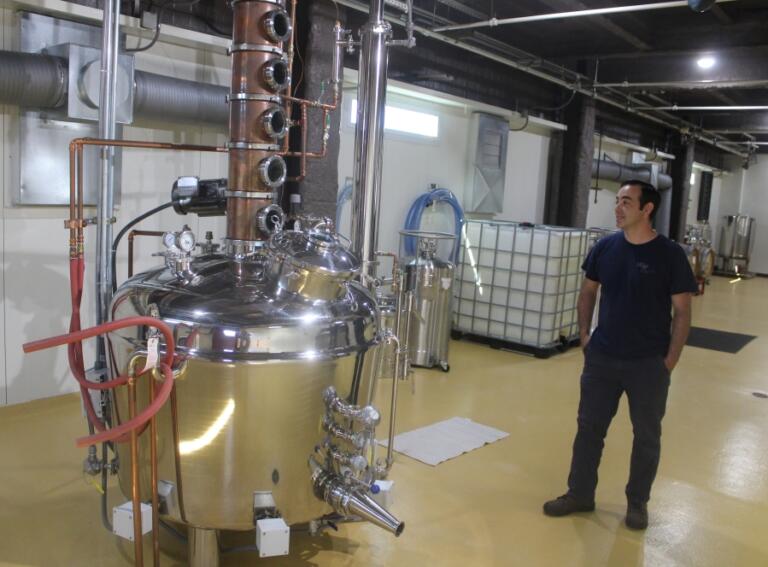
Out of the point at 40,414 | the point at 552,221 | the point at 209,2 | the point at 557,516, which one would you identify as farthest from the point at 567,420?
the point at 552,221

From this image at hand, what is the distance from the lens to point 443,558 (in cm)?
252

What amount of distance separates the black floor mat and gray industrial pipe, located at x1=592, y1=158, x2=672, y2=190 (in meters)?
2.08

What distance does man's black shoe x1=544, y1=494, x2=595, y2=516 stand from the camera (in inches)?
115

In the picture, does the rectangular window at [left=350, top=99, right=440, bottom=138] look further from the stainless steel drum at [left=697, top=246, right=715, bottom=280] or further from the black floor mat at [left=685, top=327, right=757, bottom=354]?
the stainless steel drum at [left=697, top=246, right=715, bottom=280]

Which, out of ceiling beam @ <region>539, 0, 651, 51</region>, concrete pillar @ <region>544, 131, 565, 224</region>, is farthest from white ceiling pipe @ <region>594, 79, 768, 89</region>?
concrete pillar @ <region>544, 131, 565, 224</region>

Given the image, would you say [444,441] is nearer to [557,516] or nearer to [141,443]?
[557,516]

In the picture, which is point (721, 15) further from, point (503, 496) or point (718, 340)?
point (503, 496)

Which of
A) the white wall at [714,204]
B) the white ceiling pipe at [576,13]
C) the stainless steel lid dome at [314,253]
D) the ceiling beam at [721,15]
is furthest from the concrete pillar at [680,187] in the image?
the stainless steel lid dome at [314,253]

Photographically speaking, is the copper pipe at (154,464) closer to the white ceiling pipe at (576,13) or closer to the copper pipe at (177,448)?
the copper pipe at (177,448)

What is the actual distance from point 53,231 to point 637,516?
130 inches

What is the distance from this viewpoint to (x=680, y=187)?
1153 cm

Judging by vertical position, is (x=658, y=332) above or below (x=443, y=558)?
above

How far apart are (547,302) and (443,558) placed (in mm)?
3498

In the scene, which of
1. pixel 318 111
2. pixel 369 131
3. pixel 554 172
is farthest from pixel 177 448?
pixel 554 172
